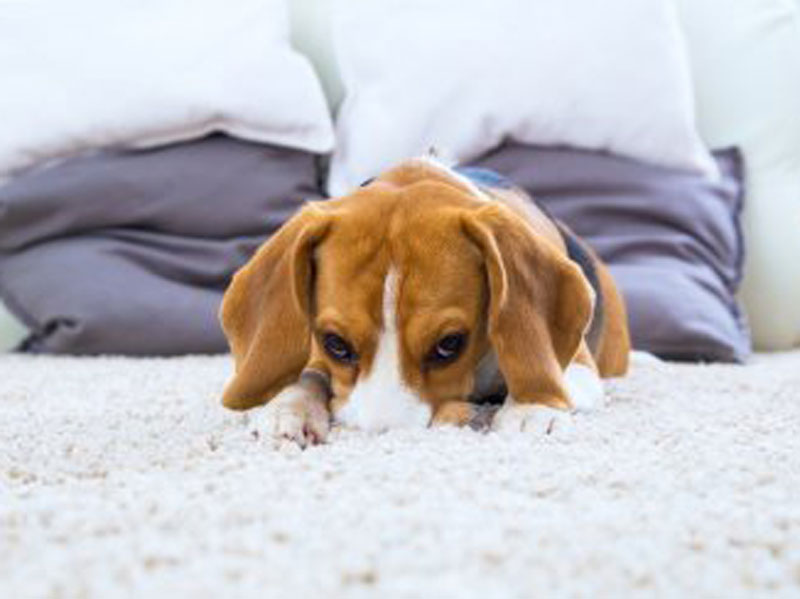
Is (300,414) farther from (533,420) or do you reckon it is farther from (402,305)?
(533,420)

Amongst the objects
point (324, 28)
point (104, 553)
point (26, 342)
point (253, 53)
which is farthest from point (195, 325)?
point (104, 553)

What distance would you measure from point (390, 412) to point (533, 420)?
7.1 inches

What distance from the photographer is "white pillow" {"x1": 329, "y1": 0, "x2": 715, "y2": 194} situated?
115 inches

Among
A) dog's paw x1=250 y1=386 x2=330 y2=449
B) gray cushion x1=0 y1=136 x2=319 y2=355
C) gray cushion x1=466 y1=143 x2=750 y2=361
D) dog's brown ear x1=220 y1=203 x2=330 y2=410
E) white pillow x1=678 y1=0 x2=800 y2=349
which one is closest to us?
dog's paw x1=250 y1=386 x2=330 y2=449

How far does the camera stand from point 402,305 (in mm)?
1580

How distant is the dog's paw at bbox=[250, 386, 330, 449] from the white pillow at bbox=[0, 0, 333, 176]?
4.42ft

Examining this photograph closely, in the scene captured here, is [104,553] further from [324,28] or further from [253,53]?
[324,28]

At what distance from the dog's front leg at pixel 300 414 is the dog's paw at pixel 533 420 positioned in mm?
226

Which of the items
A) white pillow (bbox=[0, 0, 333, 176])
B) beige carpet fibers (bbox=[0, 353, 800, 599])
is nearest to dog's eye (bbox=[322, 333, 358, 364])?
beige carpet fibers (bbox=[0, 353, 800, 599])

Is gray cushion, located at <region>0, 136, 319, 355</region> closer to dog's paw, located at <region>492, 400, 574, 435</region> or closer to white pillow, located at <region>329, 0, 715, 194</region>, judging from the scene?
white pillow, located at <region>329, 0, 715, 194</region>

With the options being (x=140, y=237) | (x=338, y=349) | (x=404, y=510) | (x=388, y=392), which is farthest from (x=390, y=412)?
(x=140, y=237)

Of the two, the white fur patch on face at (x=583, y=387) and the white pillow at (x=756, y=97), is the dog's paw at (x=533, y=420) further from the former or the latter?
the white pillow at (x=756, y=97)

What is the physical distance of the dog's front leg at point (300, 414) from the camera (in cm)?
157

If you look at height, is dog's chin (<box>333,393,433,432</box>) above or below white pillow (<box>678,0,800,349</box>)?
above
